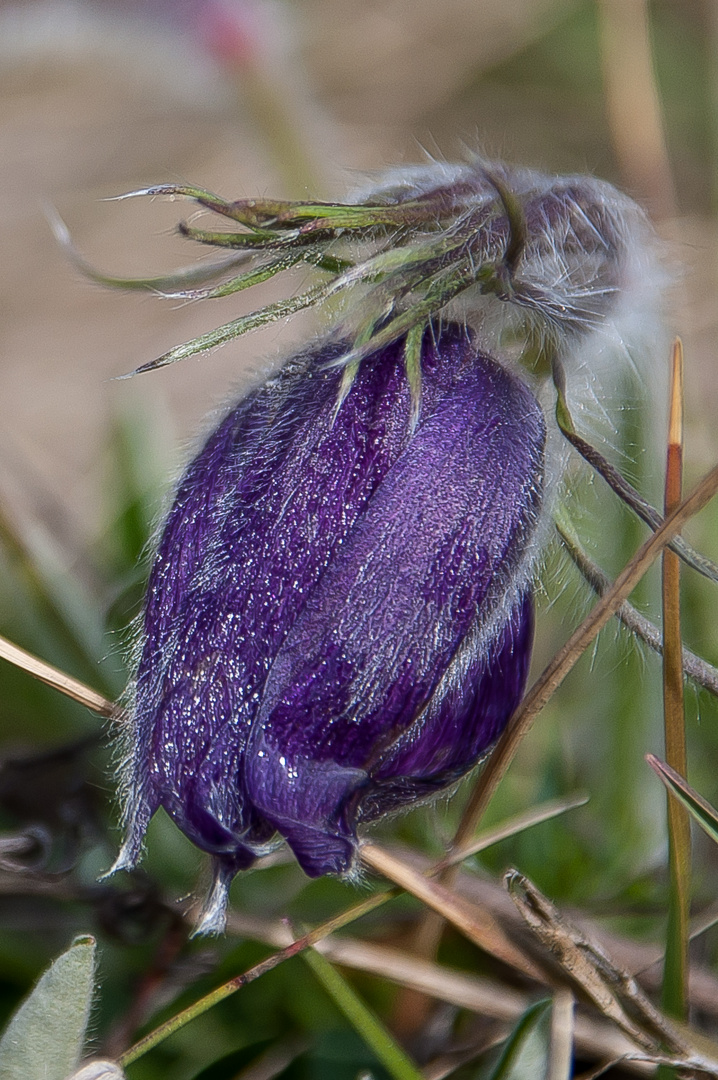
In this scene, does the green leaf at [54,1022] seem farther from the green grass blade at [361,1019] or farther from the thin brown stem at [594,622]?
the thin brown stem at [594,622]

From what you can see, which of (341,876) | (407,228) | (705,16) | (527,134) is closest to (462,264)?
(407,228)

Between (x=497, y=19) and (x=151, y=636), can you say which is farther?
(x=497, y=19)

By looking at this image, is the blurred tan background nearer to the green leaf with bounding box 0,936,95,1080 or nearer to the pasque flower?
the pasque flower

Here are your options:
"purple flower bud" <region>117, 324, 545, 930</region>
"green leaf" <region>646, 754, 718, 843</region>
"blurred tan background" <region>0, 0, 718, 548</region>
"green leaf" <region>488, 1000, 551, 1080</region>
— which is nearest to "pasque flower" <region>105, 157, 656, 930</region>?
"purple flower bud" <region>117, 324, 545, 930</region>

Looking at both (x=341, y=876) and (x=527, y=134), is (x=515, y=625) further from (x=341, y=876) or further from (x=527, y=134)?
(x=527, y=134)

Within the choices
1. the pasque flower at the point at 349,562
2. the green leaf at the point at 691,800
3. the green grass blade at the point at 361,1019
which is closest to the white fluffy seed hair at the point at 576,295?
the pasque flower at the point at 349,562

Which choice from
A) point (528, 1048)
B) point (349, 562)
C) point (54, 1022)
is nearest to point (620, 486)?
point (349, 562)

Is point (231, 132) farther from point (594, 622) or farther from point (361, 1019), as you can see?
point (361, 1019)
